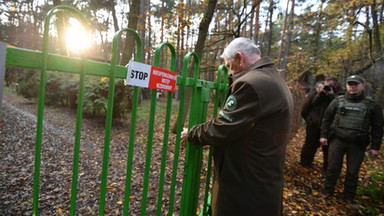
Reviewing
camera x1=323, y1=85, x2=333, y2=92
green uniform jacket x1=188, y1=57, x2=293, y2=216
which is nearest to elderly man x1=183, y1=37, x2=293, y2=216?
green uniform jacket x1=188, y1=57, x2=293, y2=216

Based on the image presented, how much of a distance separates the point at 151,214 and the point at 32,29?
25441 millimetres

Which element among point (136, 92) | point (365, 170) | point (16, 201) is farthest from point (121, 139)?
point (365, 170)

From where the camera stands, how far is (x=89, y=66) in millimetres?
1146

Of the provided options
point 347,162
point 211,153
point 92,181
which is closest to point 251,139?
point 211,153

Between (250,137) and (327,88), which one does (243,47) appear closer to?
(250,137)

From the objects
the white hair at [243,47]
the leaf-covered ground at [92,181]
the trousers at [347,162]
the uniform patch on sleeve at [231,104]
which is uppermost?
the white hair at [243,47]

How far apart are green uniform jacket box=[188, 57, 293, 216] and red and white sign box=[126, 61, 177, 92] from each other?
416mm

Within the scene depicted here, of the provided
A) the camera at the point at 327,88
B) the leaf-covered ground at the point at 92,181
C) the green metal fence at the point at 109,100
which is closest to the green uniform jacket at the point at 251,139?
the green metal fence at the point at 109,100

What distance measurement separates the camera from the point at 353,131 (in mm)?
3691

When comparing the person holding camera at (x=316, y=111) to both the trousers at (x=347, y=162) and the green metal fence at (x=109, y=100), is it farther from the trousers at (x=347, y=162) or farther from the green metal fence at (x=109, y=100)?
the green metal fence at (x=109, y=100)

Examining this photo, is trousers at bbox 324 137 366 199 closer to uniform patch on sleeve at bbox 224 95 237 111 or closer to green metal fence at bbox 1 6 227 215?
green metal fence at bbox 1 6 227 215

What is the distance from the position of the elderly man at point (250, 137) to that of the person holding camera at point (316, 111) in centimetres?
363

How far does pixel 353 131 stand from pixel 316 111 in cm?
135

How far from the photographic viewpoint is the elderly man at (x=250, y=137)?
1569mm
